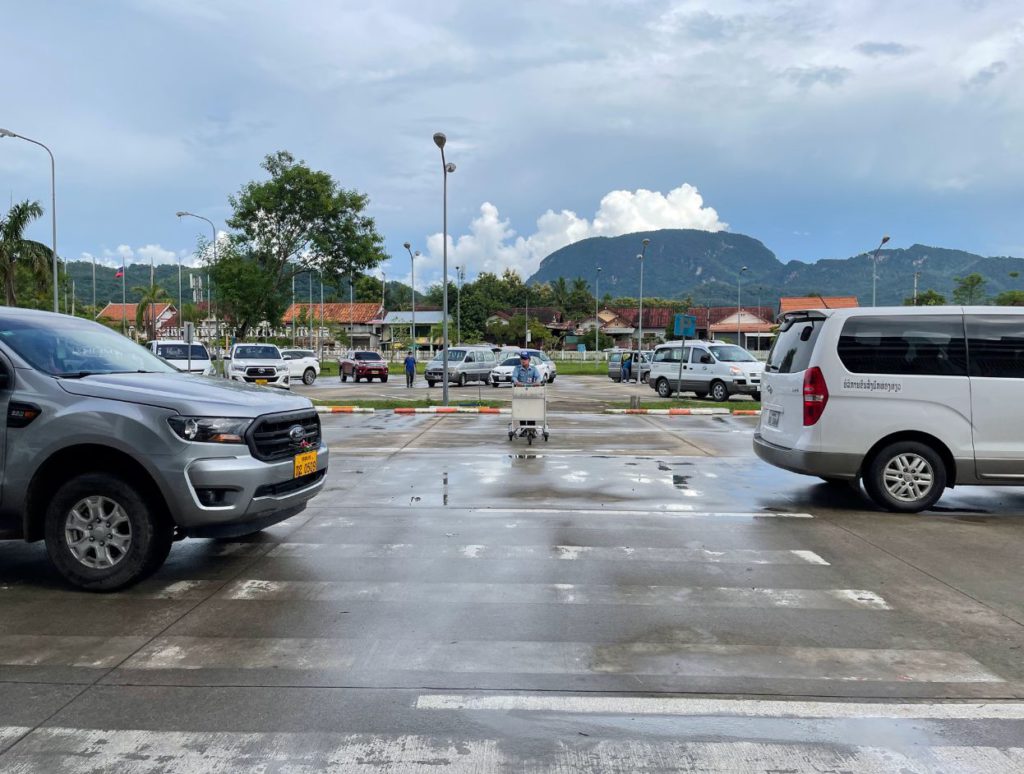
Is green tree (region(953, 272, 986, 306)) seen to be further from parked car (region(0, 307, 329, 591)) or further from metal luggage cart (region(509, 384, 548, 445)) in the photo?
parked car (region(0, 307, 329, 591))

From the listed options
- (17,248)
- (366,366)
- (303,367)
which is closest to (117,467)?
(303,367)

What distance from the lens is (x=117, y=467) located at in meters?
5.43

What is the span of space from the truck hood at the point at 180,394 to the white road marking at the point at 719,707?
2.73 metres

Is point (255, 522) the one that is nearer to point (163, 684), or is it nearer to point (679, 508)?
point (163, 684)

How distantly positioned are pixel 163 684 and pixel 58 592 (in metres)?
2.09

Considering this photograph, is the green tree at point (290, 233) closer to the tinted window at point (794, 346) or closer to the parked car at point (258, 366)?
the parked car at point (258, 366)

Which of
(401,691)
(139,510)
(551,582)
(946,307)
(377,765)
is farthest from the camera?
(946,307)

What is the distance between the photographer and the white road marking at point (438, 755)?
123 inches

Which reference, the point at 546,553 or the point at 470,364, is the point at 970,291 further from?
the point at 546,553

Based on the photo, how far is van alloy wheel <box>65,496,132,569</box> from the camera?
211 inches

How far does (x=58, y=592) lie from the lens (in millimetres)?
5465

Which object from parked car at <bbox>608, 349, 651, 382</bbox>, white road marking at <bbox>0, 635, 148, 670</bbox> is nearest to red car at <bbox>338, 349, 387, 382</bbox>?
parked car at <bbox>608, 349, 651, 382</bbox>

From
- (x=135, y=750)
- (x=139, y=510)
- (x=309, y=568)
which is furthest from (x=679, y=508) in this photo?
(x=135, y=750)

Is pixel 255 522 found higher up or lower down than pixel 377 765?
higher up
